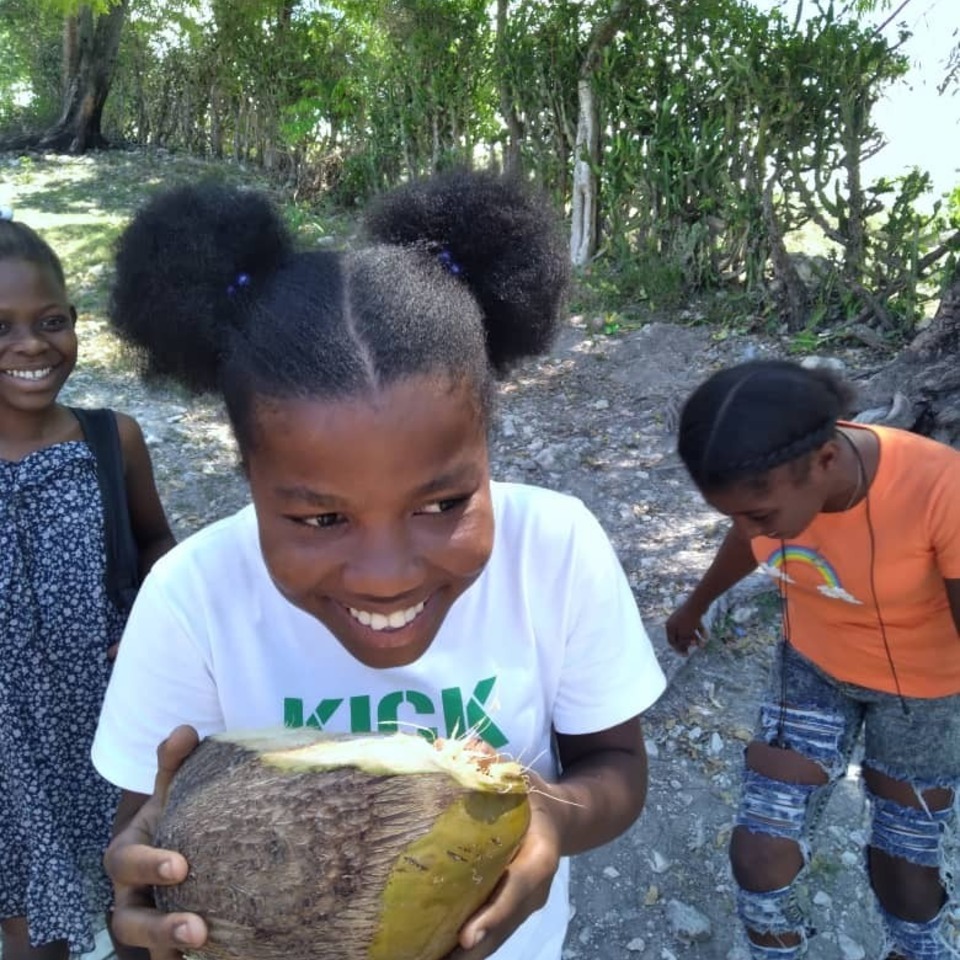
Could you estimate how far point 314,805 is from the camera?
3.14 feet

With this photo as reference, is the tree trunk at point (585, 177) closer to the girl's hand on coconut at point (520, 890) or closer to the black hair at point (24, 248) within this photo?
the black hair at point (24, 248)

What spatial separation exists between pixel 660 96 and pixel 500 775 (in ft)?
20.7

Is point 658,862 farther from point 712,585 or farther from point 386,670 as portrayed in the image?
point 386,670

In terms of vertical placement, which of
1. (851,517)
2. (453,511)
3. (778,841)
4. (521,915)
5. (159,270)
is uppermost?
(159,270)

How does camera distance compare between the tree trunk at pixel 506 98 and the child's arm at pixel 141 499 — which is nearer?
the child's arm at pixel 141 499

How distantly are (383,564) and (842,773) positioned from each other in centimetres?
160

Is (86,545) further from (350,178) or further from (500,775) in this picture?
(350,178)

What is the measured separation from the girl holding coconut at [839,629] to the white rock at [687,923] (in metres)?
0.24

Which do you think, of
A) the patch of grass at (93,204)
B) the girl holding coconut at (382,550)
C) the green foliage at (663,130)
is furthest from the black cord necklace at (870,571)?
the patch of grass at (93,204)

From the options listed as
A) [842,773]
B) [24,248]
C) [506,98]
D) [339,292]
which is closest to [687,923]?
[842,773]

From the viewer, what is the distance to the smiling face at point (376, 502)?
37.4 inches

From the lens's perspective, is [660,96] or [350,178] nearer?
[660,96]

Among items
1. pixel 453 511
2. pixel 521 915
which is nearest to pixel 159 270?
pixel 453 511

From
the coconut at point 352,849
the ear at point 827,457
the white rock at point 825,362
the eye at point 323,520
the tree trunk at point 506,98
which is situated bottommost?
the white rock at point 825,362
